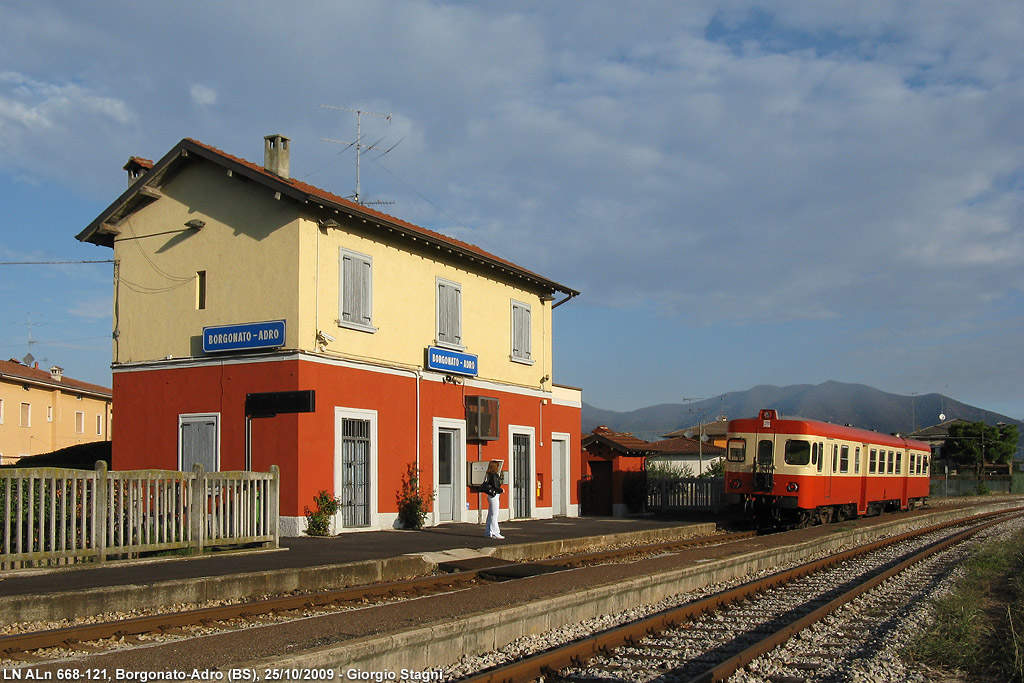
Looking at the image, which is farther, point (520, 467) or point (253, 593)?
point (520, 467)

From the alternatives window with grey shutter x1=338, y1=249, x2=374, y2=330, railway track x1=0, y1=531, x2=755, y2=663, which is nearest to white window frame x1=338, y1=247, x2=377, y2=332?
window with grey shutter x1=338, y1=249, x2=374, y2=330

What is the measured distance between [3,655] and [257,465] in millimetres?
10686

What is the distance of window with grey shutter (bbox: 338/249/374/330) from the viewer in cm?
1883

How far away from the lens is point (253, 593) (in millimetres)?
10805

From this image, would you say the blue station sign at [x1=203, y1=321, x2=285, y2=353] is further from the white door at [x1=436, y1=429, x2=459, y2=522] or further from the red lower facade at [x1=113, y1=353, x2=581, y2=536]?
the white door at [x1=436, y1=429, x2=459, y2=522]

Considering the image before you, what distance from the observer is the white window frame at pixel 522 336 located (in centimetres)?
2459

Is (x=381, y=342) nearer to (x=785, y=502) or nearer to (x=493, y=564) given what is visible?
(x=493, y=564)

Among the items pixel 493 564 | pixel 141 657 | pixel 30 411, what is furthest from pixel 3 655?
pixel 30 411

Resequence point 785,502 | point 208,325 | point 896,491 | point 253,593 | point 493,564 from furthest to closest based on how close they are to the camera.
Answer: point 896,491 → point 785,502 → point 208,325 → point 493,564 → point 253,593

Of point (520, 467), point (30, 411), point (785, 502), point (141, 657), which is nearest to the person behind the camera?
point (141, 657)

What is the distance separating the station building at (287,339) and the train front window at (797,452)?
7.23 meters

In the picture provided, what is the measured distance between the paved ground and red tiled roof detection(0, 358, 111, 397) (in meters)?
24.1

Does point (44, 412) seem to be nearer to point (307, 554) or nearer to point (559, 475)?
point (559, 475)

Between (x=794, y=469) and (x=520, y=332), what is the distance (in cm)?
770
